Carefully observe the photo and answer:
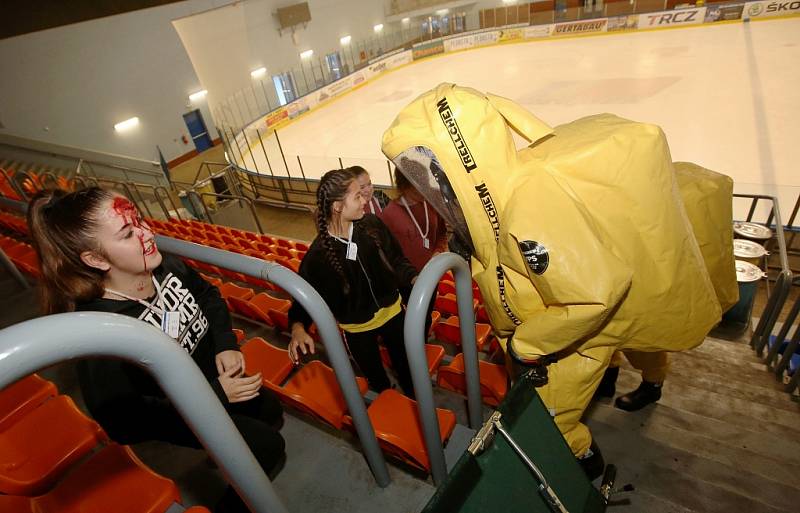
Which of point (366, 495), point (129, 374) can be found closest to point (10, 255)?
point (129, 374)

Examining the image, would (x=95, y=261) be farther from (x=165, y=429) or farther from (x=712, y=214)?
(x=712, y=214)

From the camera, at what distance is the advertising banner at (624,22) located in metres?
14.6

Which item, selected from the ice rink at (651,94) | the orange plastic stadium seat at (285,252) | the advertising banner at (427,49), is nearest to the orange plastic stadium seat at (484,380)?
the orange plastic stadium seat at (285,252)

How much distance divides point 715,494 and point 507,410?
112 cm

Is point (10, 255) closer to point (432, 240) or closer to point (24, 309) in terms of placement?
point (24, 309)

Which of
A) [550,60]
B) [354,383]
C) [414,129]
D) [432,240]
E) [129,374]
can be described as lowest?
[550,60]

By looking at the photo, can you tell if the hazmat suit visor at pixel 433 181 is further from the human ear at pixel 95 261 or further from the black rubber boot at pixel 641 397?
the black rubber boot at pixel 641 397

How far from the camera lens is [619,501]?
147 cm

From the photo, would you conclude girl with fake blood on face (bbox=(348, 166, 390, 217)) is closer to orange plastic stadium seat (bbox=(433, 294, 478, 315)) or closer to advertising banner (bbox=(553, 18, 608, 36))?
orange plastic stadium seat (bbox=(433, 294, 478, 315))

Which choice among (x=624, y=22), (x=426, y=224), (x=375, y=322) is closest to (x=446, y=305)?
(x=426, y=224)

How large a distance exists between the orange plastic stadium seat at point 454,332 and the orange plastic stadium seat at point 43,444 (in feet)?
5.57

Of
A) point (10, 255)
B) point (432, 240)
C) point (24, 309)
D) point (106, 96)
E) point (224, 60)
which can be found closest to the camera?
point (432, 240)

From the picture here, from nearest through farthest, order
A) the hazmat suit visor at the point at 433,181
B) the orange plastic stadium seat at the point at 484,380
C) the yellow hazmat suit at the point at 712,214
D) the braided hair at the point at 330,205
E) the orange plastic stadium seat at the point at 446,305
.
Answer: the hazmat suit visor at the point at 433,181 → the yellow hazmat suit at the point at 712,214 → the braided hair at the point at 330,205 → the orange plastic stadium seat at the point at 484,380 → the orange plastic stadium seat at the point at 446,305

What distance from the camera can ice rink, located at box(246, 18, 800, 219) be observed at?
709 centimetres
